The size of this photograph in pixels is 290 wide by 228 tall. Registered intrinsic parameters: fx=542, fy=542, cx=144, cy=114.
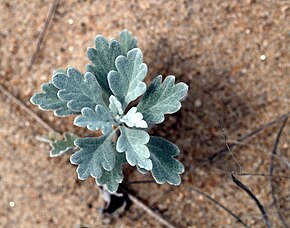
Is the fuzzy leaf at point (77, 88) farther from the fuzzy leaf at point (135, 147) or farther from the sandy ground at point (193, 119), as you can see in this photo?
the sandy ground at point (193, 119)

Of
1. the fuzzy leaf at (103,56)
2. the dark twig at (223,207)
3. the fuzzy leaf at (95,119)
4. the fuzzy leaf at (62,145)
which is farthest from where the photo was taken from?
the dark twig at (223,207)

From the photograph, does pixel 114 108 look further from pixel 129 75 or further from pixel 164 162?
pixel 164 162

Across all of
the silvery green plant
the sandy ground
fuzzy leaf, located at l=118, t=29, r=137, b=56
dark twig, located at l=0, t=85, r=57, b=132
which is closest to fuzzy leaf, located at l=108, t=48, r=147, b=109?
the silvery green plant

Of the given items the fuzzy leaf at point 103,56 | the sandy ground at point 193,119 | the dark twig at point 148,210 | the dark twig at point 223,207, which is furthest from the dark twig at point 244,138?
the fuzzy leaf at point 103,56

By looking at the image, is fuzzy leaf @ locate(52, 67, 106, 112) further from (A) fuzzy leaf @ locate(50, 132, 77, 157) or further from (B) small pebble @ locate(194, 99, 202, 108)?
(B) small pebble @ locate(194, 99, 202, 108)

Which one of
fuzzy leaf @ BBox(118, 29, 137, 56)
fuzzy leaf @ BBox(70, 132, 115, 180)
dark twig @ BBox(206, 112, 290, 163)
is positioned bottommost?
dark twig @ BBox(206, 112, 290, 163)

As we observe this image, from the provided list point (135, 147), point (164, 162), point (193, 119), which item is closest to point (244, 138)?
point (193, 119)
